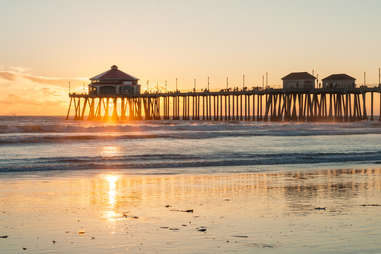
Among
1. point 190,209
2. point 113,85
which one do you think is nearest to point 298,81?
point 113,85

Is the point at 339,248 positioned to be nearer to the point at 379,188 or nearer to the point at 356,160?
the point at 379,188

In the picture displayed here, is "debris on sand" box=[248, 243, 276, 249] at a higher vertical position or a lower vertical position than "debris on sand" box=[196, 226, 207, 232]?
lower

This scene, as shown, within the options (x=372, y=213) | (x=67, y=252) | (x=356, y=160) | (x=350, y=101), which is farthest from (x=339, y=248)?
(x=350, y=101)

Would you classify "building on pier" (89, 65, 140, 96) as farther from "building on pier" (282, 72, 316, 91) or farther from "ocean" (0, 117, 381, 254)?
"ocean" (0, 117, 381, 254)

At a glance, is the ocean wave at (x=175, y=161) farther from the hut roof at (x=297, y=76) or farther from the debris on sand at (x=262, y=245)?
the hut roof at (x=297, y=76)

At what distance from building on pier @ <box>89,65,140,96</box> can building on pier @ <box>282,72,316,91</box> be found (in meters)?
31.9

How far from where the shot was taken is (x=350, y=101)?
85188mm

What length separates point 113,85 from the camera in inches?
4306

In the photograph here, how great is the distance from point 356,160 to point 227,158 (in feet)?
18.5

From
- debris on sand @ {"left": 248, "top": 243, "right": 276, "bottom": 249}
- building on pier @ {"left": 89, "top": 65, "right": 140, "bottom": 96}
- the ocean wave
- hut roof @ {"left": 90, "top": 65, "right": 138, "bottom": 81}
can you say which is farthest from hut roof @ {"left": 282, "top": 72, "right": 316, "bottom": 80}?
debris on sand @ {"left": 248, "top": 243, "right": 276, "bottom": 249}

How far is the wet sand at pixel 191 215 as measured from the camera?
32.7ft

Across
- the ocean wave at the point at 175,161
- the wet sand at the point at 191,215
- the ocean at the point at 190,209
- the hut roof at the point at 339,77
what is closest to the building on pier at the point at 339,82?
the hut roof at the point at 339,77

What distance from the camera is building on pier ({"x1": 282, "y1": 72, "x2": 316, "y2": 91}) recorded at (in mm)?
86938

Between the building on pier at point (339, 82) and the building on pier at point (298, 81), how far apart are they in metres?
1.99
